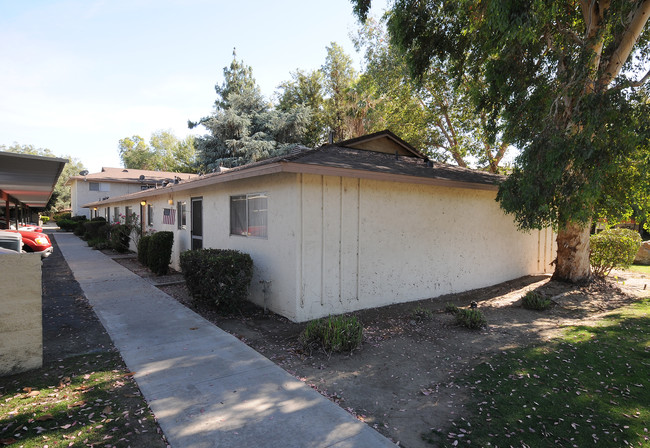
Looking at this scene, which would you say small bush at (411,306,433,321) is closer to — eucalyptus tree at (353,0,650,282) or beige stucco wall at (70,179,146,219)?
eucalyptus tree at (353,0,650,282)

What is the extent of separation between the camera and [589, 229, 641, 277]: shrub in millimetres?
9461

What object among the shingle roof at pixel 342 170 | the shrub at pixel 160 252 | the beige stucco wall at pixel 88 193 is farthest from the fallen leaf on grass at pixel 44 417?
the beige stucco wall at pixel 88 193

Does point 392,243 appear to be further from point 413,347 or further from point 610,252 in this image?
point 610,252

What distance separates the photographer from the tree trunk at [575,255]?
8.73 metres

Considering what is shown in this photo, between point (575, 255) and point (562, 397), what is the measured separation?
646 centimetres

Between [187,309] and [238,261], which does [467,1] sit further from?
[187,309]

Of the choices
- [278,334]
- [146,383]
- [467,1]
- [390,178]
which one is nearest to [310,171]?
[390,178]

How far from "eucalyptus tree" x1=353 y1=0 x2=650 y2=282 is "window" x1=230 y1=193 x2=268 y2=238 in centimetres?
510

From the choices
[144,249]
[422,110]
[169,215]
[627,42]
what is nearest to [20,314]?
[144,249]

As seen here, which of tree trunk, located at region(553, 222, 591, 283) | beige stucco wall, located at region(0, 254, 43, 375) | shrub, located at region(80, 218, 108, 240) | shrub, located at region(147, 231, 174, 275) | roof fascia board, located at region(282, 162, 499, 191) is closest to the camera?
beige stucco wall, located at region(0, 254, 43, 375)

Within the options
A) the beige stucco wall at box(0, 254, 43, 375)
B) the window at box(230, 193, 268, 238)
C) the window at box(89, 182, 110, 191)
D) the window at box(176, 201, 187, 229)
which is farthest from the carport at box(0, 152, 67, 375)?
the window at box(89, 182, 110, 191)

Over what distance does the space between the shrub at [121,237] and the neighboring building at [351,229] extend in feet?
24.1

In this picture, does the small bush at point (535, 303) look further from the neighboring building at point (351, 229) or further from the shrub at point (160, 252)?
the shrub at point (160, 252)

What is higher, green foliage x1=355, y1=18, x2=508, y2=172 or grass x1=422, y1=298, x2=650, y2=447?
green foliage x1=355, y1=18, x2=508, y2=172
